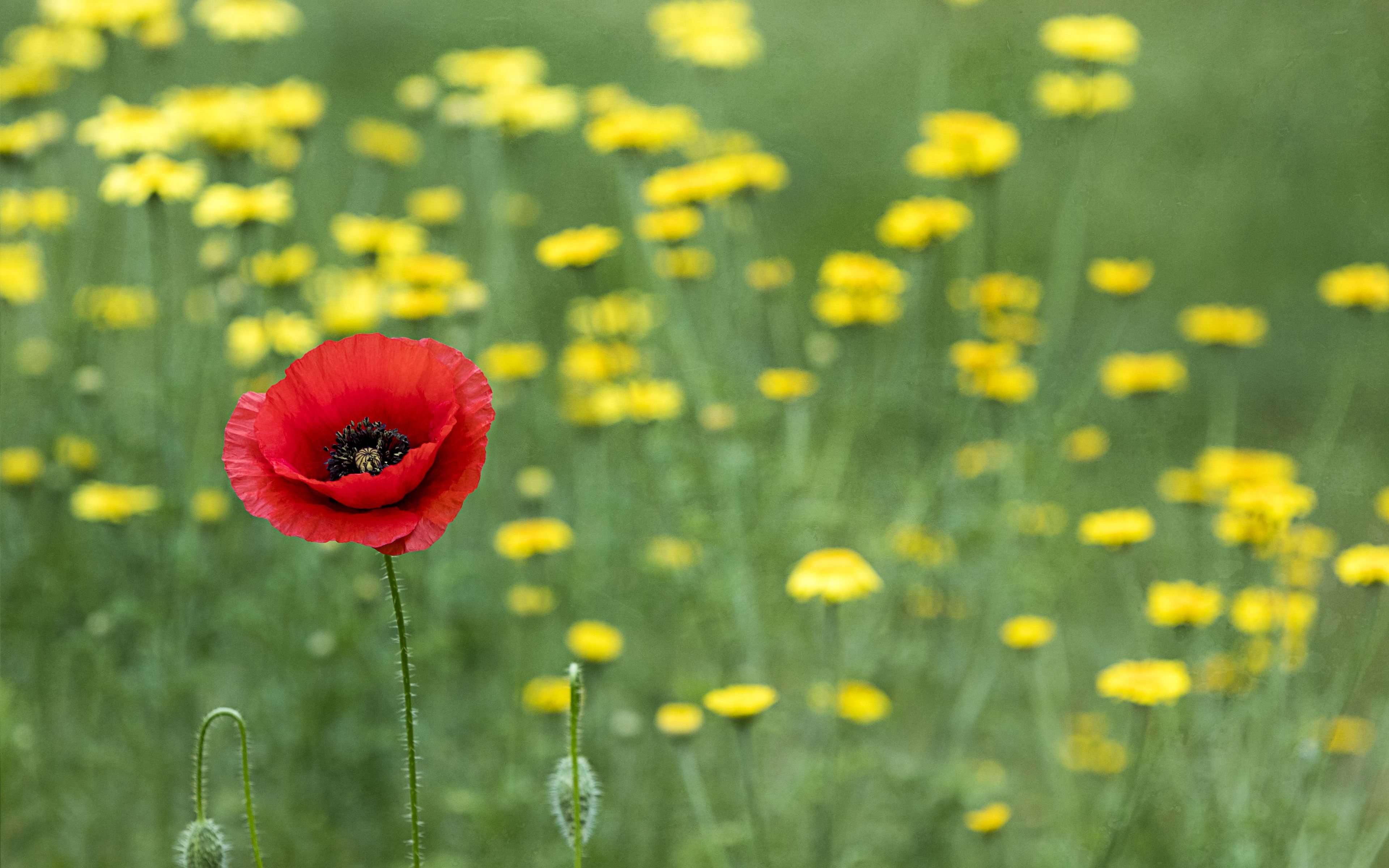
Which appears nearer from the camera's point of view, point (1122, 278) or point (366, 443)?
point (366, 443)

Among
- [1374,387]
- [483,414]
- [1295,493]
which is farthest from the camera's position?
[1374,387]

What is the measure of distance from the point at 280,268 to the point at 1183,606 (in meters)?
2.37

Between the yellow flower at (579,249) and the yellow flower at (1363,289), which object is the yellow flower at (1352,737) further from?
the yellow flower at (579,249)

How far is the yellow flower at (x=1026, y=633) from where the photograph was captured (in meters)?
2.74

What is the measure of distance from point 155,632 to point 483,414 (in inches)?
83.8

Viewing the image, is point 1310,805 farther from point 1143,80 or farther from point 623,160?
point 1143,80

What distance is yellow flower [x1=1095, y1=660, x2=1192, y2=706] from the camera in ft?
7.23

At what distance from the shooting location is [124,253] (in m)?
5.00

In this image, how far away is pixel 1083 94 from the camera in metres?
3.66

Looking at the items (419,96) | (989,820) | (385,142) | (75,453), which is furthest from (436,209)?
(989,820)

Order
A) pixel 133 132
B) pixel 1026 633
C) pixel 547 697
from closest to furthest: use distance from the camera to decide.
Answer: pixel 1026 633 < pixel 547 697 < pixel 133 132

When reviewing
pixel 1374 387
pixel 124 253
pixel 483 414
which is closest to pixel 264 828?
pixel 483 414

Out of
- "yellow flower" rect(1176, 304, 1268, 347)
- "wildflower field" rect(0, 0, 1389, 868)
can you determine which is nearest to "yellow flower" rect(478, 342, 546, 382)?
"wildflower field" rect(0, 0, 1389, 868)

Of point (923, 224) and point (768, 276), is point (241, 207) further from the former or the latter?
point (923, 224)
